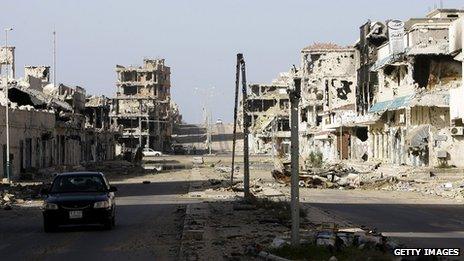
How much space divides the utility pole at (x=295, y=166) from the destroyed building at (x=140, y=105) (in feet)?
520

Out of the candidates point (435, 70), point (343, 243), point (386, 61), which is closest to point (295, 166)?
point (343, 243)

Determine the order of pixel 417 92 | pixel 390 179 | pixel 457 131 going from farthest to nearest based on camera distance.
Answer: pixel 417 92 → pixel 457 131 → pixel 390 179

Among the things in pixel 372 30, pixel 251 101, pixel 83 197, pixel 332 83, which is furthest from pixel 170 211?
pixel 251 101

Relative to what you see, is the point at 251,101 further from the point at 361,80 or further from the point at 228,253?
the point at 228,253

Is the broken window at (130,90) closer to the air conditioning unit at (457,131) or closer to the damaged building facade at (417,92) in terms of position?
the damaged building facade at (417,92)

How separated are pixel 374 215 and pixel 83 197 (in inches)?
410

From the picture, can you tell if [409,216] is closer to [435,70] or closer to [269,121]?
[435,70]

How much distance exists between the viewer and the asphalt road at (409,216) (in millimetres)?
21531

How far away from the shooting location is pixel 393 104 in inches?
2938

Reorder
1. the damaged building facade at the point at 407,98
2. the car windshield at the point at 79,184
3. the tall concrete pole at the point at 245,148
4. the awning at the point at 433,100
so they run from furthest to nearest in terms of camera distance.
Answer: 1. the damaged building facade at the point at 407,98
2. the awning at the point at 433,100
3. the tall concrete pole at the point at 245,148
4. the car windshield at the point at 79,184

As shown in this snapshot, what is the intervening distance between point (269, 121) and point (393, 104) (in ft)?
329

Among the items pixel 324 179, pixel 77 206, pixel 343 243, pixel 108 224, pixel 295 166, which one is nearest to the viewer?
pixel 343 243

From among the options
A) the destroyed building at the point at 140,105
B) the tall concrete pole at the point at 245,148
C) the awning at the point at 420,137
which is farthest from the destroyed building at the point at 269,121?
the tall concrete pole at the point at 245,148

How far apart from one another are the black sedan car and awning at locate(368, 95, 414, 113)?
45924 millimetres
